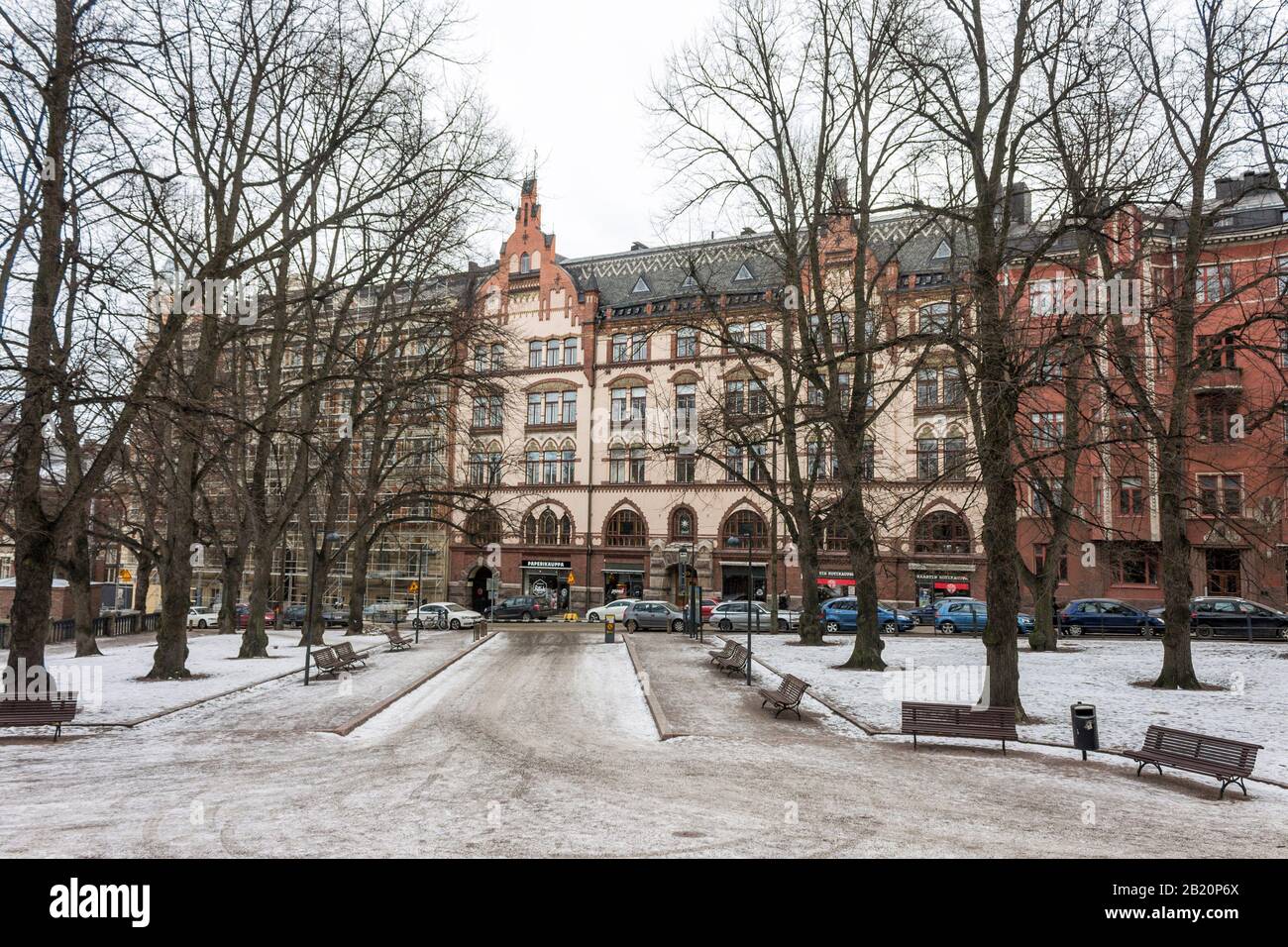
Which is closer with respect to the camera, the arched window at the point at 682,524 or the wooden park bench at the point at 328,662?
the wooden park bench at the point at 328,662

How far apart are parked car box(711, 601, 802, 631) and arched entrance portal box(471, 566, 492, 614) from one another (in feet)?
69.8

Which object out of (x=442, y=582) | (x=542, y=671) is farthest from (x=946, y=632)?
(x=442, y=582)

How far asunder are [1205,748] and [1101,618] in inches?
1007

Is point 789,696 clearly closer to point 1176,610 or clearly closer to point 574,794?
point 574,794

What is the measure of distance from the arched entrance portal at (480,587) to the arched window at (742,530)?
16894mm

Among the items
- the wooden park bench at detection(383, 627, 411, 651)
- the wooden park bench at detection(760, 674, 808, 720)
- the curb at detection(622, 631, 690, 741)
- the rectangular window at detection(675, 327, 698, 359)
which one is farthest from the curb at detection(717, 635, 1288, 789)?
the rectangular window at detection(675, 327, 698, 359)

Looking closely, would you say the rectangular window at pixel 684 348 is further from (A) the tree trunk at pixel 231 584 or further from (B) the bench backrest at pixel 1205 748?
(B) the bench backrest at pixel 1205 748

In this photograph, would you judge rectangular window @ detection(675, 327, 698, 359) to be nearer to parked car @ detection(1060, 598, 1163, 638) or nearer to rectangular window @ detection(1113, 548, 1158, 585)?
parked car @ detection(1060, 598, 1163, 638)

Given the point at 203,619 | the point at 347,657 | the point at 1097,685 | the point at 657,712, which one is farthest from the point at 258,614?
the point at 203,619

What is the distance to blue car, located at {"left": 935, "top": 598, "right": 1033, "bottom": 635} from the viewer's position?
34906mm

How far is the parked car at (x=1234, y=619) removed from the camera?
30.4 m

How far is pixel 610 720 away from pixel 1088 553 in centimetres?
3176

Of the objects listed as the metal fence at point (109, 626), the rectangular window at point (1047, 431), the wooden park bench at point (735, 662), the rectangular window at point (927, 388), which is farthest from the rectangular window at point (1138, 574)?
the metal fence at point (109, 626)

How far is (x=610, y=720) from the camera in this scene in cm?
1509
